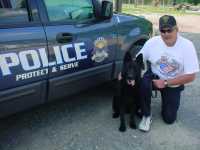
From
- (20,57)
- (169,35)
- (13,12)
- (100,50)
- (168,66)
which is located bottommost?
(168,66)

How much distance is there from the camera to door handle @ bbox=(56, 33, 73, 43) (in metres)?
3.65

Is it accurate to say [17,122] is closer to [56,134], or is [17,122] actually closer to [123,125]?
[56,134]

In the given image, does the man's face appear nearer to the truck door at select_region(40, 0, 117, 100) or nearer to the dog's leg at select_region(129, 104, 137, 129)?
the truck door at select_region(40, 0, 117, 100)

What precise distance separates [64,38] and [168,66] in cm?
140

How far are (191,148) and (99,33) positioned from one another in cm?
160

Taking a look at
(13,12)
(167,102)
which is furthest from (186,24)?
(13,12)

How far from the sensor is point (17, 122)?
173 inches

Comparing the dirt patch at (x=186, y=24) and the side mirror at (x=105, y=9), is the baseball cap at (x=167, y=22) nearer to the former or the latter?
the side mirror at (x=105, y=9)

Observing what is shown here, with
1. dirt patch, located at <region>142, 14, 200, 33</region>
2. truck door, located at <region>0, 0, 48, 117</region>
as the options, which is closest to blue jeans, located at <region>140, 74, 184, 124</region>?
truck door, located at <region>0, 0, 48, 117</region>

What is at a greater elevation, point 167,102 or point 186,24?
point 167,102

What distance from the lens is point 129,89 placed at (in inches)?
166

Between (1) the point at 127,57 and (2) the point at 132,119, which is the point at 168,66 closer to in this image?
(1) the point at 127,57

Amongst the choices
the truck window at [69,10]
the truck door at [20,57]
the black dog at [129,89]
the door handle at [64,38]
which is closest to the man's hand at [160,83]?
the black dog at [129,89]

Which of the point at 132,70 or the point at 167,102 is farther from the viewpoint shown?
the point at 167,102
